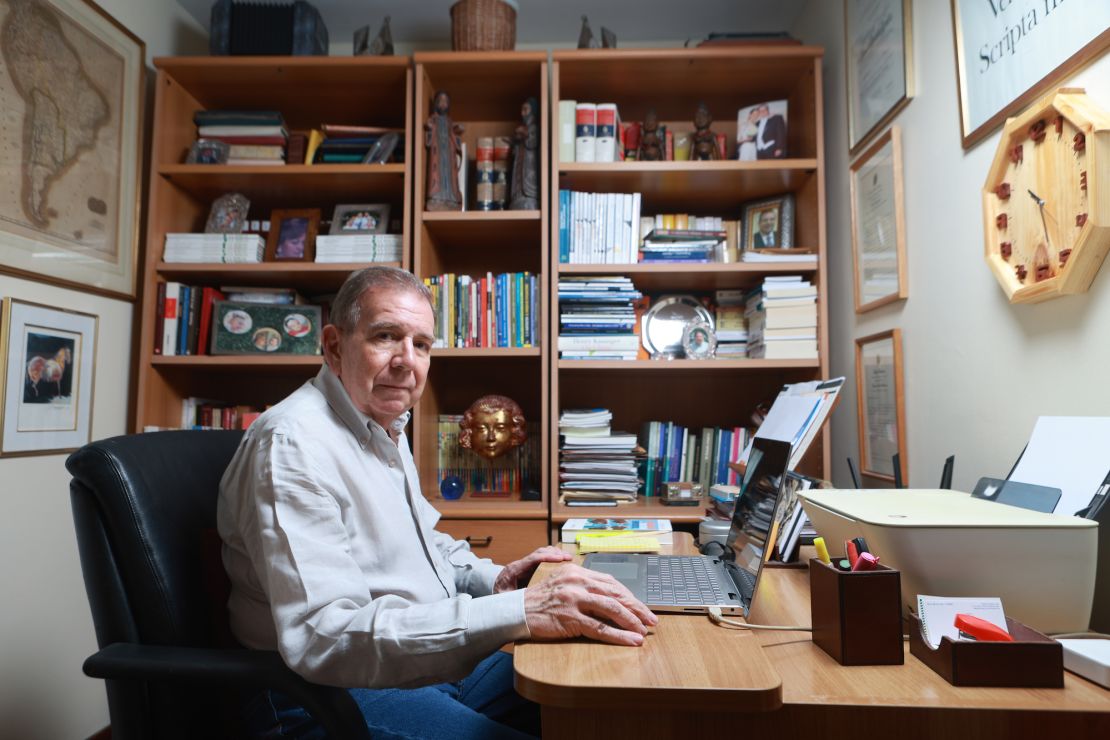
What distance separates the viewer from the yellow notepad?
1416 millimetres

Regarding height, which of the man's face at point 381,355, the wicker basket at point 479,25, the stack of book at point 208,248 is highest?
the wicker basket at point 479,25

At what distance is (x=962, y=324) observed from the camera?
1505mm

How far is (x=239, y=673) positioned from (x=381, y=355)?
564mm

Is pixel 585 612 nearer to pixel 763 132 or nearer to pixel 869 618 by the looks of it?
pixel 869 618

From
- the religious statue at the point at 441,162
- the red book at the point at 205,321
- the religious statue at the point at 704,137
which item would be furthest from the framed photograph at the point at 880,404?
the red book at the point at 205,321

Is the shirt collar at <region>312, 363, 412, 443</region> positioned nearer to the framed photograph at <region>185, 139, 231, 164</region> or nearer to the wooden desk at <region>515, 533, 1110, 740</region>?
the wooden desk at <region>515, 533, 1110, 740</region>

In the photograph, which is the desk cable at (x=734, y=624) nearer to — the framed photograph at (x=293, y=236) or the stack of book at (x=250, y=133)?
the framed photograph at (x=293, y=236)

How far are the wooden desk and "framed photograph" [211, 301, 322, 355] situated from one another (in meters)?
1.84

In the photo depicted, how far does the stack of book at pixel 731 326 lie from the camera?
7.80ft

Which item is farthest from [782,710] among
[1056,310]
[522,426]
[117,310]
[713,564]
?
[117,310]

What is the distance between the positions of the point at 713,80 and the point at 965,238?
1228 millimetres

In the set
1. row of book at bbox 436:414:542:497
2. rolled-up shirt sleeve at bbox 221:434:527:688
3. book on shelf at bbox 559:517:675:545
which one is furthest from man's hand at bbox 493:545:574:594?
row of book at bbox 436:414:542:497

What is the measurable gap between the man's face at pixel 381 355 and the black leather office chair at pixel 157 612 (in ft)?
1.10

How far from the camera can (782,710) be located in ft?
2.32
